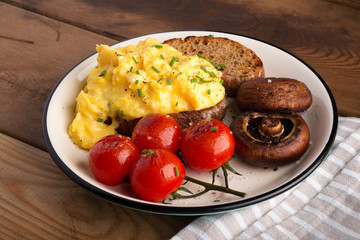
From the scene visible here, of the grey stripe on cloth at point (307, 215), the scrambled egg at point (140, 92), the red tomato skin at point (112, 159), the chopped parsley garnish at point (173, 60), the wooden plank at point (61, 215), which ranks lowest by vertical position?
the wooden plank at point (61, 215)

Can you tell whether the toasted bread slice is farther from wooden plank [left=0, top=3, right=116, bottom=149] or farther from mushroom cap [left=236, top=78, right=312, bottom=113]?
wooden plank [left=0, top=3, right=116, bottom=149]

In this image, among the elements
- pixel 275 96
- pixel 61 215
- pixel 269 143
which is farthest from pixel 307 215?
pixel 61 215

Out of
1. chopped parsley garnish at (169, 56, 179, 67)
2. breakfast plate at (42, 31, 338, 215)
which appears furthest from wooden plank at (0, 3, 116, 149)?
chopped parsley garnish at (169, 56, 179, 67)

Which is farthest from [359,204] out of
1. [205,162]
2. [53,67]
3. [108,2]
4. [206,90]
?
[108,2]

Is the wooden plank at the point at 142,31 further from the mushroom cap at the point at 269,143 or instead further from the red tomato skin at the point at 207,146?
the red tomato skin at the point at 207,146

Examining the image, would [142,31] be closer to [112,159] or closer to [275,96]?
[275,96]

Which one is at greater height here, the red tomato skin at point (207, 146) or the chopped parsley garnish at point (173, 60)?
the chopped parsley garnish at point (173, 60)

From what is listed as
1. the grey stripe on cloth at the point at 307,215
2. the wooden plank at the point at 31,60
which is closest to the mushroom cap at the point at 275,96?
the grey stripe on cloth at the point at 307,215

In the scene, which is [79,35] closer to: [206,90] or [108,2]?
[108,2]
